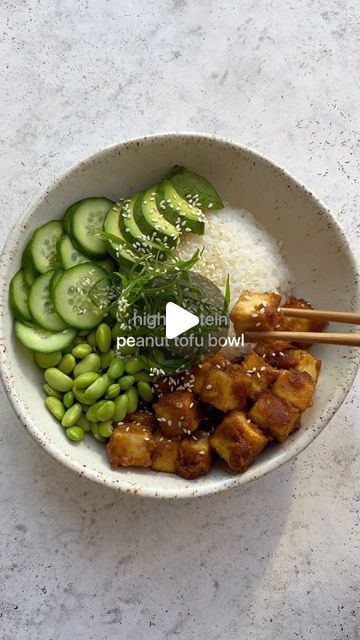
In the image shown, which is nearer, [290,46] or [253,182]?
[253,182]

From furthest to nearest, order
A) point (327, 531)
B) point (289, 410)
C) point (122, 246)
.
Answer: point (327, 531), point (122, 246), point (289, 410)

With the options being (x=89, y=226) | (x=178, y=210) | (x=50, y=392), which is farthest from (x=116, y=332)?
(x=178, y=210)

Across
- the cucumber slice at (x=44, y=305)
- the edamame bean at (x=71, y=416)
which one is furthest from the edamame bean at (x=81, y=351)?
the edamame bean at (x=71, y=416)

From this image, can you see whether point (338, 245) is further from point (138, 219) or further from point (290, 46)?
point (290, 46)

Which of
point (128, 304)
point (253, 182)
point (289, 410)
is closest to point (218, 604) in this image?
point (289, 410)

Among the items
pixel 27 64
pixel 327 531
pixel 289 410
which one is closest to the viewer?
pixel 289 410

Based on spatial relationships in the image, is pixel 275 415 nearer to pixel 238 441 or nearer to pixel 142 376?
pixel 238 441
